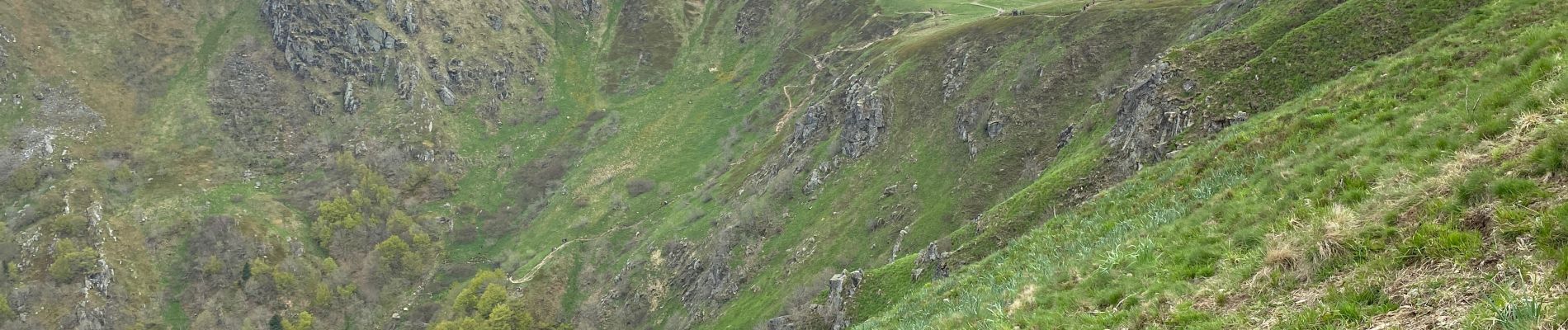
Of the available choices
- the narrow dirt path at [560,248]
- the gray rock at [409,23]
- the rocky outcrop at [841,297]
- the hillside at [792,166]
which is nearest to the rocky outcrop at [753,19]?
the hillside at [792,166]

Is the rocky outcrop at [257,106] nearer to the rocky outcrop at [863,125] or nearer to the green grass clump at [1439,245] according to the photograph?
the rocky outcrop at [863,125]

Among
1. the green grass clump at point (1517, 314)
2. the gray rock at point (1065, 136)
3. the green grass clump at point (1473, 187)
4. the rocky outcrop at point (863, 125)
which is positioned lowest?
the rocky outcrop at point (863, 125)

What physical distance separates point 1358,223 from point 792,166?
92.9m

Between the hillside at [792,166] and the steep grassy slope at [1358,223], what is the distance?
0.08 m

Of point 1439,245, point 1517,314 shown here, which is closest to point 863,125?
point 1439,245

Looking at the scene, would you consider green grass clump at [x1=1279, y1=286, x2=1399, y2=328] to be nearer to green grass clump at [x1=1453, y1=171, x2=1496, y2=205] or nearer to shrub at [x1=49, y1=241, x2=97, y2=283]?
green grass clump at [x1=1453, y1=171, x2=1496, y2=205]

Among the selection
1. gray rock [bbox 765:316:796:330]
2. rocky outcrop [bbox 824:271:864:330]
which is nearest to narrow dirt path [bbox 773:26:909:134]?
gray rock [bbox 765:316:796:330]

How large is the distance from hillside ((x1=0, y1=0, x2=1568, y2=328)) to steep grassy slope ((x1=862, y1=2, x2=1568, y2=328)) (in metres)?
0.08

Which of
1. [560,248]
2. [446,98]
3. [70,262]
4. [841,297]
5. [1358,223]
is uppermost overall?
[1358,223]

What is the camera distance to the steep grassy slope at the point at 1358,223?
9594 mm

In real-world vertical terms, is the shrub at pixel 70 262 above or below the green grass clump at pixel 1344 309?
below

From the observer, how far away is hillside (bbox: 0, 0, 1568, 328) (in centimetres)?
1295

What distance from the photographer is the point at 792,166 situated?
104 meters

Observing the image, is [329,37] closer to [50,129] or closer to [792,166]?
[50,129]
